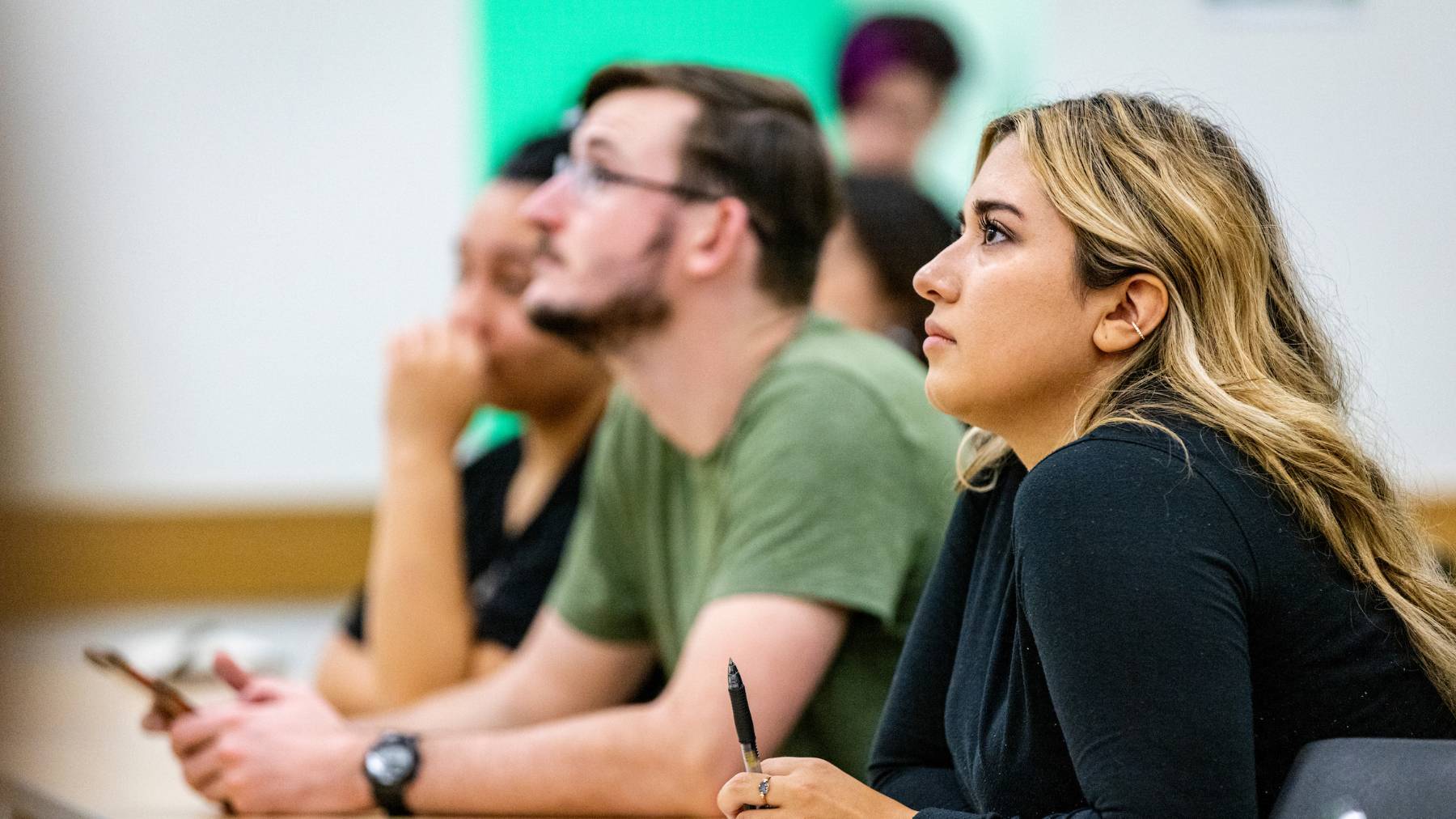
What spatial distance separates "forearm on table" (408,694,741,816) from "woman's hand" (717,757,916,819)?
415mm

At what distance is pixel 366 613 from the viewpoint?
2.26 m

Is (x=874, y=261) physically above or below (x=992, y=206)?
below

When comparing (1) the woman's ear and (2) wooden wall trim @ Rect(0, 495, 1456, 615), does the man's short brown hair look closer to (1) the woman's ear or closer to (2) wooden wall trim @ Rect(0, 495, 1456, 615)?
(1) the woman's ear

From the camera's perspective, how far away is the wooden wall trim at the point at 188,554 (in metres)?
3.85

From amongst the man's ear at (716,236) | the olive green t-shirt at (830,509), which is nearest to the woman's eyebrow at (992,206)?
the olive green t-shirt at (830,509)

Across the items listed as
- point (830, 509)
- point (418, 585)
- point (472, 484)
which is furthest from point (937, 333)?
point (472, 484)

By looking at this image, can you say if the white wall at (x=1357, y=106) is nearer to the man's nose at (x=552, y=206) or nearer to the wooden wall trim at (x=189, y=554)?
the wooden wall trim at (x=189, y=554)

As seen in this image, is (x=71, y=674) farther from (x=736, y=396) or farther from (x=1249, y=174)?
(x=1249, y=174)

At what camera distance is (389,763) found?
1.44 metres

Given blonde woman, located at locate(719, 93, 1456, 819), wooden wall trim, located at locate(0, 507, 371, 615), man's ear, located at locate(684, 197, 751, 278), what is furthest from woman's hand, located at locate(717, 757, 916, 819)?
wooden wall trim, located at locate(0, 507, 371, 615)

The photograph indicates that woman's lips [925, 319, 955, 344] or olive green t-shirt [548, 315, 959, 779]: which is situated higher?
woman's lips [925, 319, 955, 344]

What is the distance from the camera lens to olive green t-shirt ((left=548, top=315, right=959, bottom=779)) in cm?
142

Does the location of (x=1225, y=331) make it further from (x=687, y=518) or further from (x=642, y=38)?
(x=642, y=38)

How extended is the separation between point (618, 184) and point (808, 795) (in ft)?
3.19
